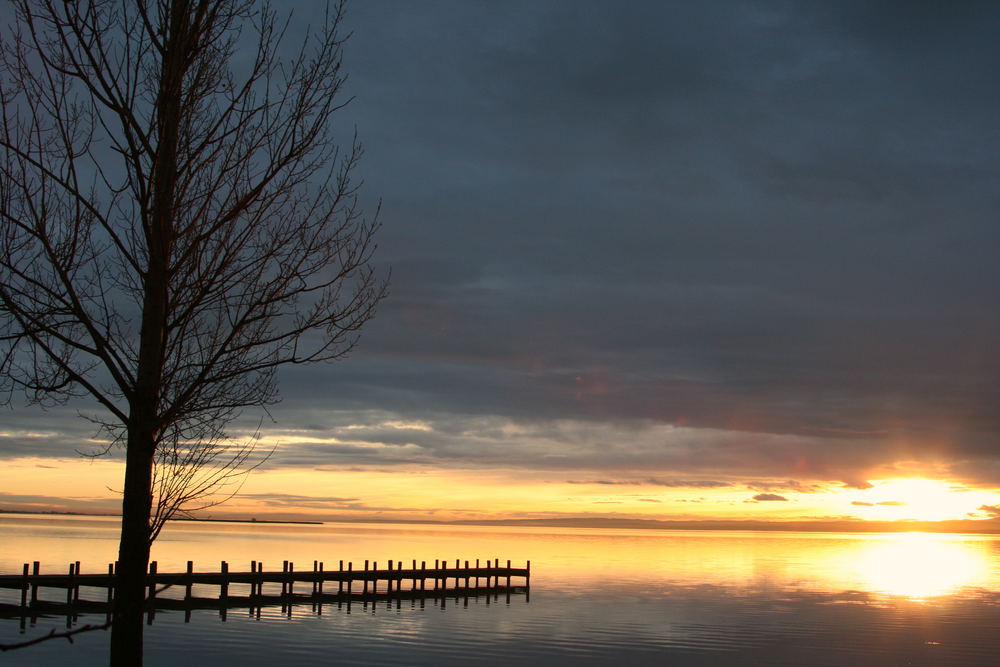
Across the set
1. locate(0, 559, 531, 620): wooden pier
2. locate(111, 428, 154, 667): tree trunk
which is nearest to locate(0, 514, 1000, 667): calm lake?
locate(0, 559, 531, 620): wooden pier

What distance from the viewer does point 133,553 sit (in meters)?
7.85

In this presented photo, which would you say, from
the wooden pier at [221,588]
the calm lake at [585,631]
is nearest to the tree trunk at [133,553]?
the wooden pier at [221,588]

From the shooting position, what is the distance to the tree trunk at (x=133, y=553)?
7590 millimetres

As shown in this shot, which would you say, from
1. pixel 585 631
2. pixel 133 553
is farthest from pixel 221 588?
pixel 133 553

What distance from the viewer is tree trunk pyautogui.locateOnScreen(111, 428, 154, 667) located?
7.59m

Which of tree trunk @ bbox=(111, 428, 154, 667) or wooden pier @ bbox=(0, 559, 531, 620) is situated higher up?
tree trunk @ bbox=(111, 428, 154, 667)

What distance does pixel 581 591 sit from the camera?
73.4 meters

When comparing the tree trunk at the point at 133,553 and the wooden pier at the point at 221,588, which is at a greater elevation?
the tree trunk at the point at 133,553

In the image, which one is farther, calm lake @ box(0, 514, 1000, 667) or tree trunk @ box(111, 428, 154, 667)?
calm lake @ box(0, 514, 1000, 667)

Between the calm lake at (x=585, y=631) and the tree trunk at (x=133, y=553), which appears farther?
the calm lake at (x=585, y=631)

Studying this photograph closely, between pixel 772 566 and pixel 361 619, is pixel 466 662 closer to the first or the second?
pixel 361 619

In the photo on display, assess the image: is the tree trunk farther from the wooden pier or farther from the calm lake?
the calm lake

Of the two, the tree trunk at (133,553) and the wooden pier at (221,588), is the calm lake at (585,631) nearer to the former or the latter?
the wooden pier at (221,588)

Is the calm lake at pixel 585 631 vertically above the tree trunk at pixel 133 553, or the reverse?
the tree trunk at pixel 133 553
